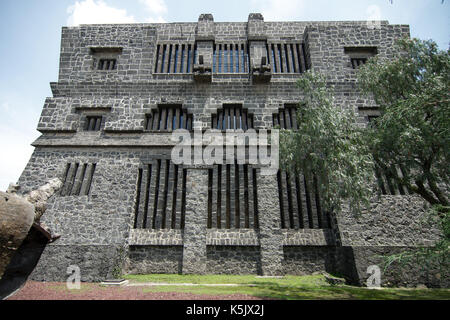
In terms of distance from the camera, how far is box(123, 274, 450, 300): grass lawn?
761 centimetres

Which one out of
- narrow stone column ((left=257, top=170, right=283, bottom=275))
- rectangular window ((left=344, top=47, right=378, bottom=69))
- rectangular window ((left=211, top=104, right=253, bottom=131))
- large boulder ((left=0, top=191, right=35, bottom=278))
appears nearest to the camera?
large boulder ((left=0, top=191, right=35, bottom=278))

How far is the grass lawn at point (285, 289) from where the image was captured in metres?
7.61

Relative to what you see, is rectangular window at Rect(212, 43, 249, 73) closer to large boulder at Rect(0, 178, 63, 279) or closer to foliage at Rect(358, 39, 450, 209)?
foliage at Rect(358, 39, 450, 209)

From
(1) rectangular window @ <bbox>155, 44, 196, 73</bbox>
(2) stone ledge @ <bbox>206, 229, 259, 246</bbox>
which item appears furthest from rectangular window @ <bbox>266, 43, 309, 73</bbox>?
(2) stone ledge @ <bbox>206, 229, 259, 246</bbox>

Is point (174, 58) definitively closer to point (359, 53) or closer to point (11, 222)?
point (359, 53)

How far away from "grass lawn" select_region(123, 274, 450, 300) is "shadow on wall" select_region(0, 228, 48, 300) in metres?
3.56

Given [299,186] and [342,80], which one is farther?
[342,80]

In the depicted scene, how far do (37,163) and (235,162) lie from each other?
10597 mm

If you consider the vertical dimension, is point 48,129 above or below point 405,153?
above

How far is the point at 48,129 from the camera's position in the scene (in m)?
14.1

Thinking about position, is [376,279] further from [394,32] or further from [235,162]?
[394,32]

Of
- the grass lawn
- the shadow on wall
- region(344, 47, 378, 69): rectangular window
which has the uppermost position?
region(344, 47, 378, 69): rectangular window

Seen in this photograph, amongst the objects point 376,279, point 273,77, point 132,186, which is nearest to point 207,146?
point 132,186

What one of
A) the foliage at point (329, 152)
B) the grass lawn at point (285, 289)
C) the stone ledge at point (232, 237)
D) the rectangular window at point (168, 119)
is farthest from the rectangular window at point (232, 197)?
the foliage at point (329, 152)
